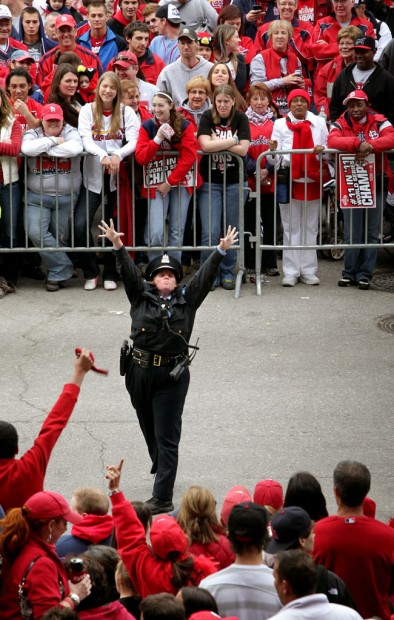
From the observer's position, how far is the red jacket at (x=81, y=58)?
49.6ft

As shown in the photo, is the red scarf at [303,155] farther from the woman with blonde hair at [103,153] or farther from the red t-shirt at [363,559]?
the red t-shirt at [363,559]

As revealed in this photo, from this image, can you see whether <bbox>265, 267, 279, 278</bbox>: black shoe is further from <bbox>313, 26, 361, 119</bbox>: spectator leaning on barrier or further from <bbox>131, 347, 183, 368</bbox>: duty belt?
<bbox>131, 347, 183, 368</bbox>: duty belt

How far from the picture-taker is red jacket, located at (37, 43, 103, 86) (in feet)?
49.6

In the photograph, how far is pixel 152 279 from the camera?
9.31 metres

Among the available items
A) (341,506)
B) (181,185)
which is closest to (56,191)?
(181,185)

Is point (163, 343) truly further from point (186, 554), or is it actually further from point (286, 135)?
point (286, 135)

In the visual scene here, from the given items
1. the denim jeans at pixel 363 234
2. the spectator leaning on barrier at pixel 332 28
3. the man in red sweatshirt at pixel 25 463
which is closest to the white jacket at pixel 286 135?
the denim jeans at pixel 363 234

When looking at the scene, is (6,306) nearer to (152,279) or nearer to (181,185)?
(181,185)

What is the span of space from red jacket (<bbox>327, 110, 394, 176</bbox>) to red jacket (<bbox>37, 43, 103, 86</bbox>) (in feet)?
9.96

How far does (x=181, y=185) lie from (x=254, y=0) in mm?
4320

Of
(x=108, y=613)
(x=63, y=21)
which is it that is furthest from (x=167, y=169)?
(x=108, y=613)

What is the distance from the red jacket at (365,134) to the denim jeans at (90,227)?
2.54 meters

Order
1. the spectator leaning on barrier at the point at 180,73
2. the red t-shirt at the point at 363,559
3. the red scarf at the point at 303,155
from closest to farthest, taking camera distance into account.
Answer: the red t-shirt at the point at 363,559
the red scarf at the point at 303,155
the spectator leaning on barrier at the point at 180,73

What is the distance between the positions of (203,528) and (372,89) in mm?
8751
